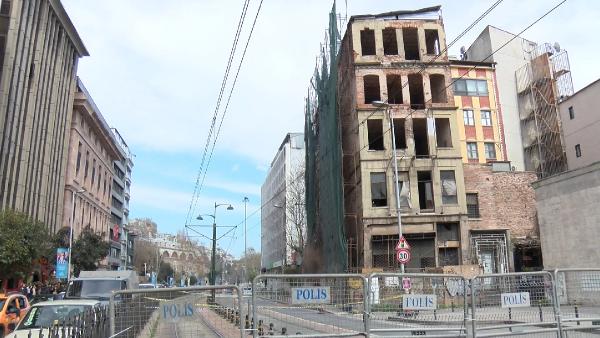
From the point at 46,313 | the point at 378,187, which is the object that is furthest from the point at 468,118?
the point at 46,313

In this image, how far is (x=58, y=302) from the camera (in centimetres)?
1245

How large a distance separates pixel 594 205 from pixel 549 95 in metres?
31.9

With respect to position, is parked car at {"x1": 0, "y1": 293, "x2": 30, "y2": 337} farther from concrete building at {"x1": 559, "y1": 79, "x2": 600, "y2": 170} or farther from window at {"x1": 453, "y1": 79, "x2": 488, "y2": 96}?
window at {"x1": 453, "y1": 79, "x2": 488, "y2": 96}

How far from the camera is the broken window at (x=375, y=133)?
40188mm

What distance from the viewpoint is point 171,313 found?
761 cm

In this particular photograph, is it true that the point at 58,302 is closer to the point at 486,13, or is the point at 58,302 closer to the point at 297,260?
the point at 486,13

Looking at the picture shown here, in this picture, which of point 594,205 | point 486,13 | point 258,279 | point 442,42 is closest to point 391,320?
point 258,279

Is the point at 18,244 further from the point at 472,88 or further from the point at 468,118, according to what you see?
the point at 472,88

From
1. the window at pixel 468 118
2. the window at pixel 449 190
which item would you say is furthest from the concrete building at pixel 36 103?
the window at pixel 468 118

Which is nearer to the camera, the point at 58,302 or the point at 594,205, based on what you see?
the point at 58,302

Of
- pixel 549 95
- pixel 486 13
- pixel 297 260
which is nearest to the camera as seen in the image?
pixel 486 13

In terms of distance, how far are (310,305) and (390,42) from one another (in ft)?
124

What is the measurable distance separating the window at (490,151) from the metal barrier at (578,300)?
43.8 metres

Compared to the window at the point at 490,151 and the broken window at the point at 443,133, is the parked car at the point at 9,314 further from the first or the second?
the window at the point at 490,151
